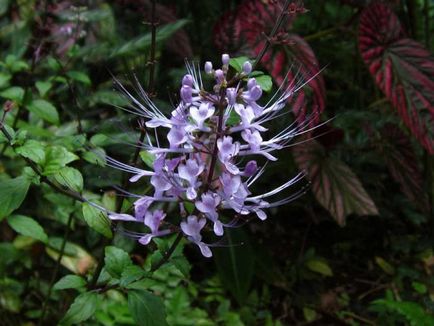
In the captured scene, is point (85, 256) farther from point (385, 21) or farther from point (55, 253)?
point (385, 21)

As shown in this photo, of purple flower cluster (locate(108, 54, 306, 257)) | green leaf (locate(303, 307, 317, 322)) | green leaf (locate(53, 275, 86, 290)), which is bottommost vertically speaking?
green leaf (locate(303, 307, 317, 322))

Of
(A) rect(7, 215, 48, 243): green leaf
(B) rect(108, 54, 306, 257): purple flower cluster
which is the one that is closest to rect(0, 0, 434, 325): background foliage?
(A) rect(7, 215, 48, 243): green leaf

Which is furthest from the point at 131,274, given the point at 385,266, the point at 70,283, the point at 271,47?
the point at 385,266

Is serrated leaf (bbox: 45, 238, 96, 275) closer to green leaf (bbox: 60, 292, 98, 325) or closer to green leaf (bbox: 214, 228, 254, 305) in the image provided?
green leaf (bbox: 214, 228, 254, 305)

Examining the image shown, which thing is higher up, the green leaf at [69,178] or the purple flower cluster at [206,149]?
the purple flower cluster at [206,149]

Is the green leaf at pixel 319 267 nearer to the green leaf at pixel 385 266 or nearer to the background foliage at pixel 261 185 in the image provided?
the background foliage at pixel 261 185

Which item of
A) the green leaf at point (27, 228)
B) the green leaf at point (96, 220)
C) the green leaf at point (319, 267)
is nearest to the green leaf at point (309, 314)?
the green leaf at point (319, 267)

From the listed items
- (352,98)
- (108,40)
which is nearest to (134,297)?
(108,40)
